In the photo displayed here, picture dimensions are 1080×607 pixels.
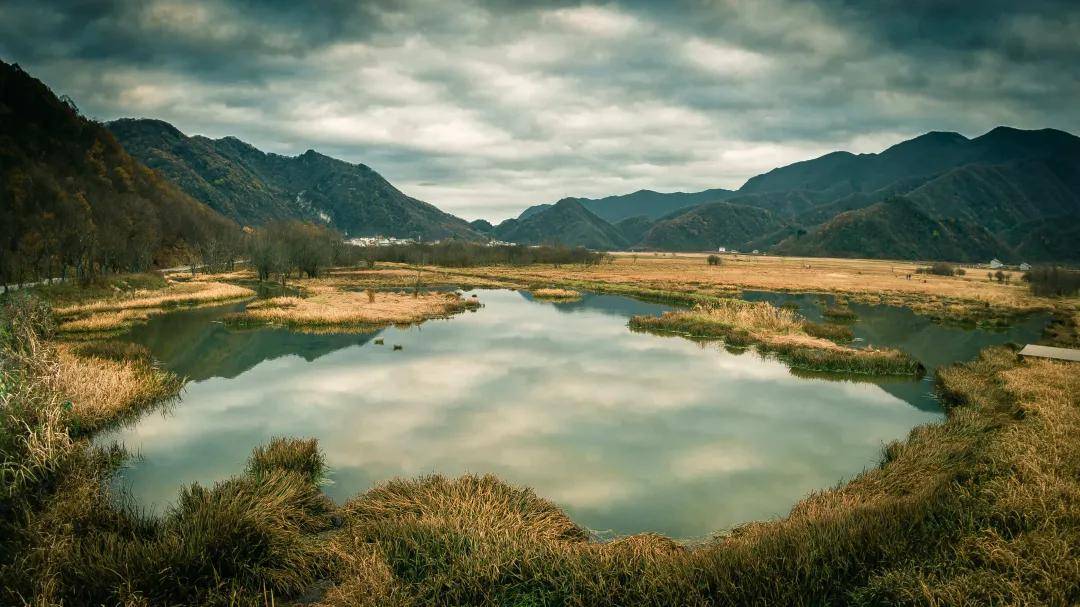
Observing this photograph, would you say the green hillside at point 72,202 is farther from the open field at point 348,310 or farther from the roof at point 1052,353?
the roof at point 1052,353

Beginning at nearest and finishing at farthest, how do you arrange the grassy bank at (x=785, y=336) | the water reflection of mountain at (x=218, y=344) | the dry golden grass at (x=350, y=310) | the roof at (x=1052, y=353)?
1. the roof at (x=1052, y=353)
2. the water reflection of mountain at (x=218, y=344)
3. the grassy bank at (x=785, y=336)
4. the dry golden grass at (x=350, y=310)

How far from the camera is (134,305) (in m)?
52.4

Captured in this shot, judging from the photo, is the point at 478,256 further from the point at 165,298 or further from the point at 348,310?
the point at 348,310

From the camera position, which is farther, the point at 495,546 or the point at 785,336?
the point at 785,336

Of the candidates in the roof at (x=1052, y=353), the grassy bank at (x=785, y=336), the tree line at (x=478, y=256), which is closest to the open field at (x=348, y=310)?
the grassy bank at (x=785, y=336)

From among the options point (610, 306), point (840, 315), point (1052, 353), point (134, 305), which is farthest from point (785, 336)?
point (134, 305)

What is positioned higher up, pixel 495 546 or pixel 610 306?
pixel 495 546

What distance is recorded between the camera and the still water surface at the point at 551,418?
54.0 ft

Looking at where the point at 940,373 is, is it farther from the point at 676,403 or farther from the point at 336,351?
the point at 336,351

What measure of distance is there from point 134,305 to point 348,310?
21225 millimetres

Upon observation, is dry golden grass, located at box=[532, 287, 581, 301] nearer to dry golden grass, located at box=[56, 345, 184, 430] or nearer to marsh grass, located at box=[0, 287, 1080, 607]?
dry golden grass, located at box=[56, 345, 184, 430]

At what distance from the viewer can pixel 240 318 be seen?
46.8 metres

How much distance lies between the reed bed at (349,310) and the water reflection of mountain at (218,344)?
267 cm

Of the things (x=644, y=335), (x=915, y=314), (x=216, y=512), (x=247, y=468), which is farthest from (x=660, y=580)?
(x=915, y=314)
